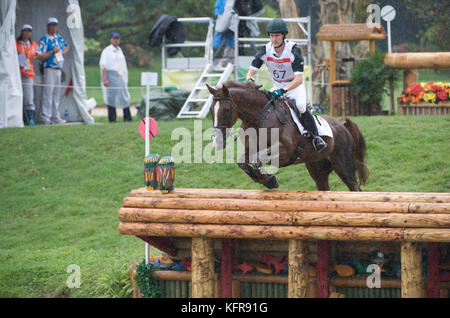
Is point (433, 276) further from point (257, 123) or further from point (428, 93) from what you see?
point (428, 93)

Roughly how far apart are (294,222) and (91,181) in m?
5.46

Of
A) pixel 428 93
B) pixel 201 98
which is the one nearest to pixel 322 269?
pixel 428 93

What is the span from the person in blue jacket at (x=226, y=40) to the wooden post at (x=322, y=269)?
29.3 ft

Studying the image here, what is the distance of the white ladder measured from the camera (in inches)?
486

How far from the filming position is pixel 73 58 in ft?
42.8

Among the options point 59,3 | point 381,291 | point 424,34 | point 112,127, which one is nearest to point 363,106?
point 112,127

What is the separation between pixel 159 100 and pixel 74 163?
3357 mm

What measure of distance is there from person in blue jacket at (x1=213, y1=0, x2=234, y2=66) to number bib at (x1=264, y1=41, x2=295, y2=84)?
7.80m

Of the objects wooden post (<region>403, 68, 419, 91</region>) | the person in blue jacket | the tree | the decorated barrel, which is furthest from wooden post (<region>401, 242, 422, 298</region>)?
the tree

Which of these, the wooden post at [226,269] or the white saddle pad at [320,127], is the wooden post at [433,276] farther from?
the white saddle pad at [320,127]

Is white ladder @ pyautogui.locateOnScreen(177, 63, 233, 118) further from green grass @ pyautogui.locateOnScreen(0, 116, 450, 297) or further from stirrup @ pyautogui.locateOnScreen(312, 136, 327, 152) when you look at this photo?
stirrup @ pyautogui.locateOnScreen(312, 136, 327, 152)
